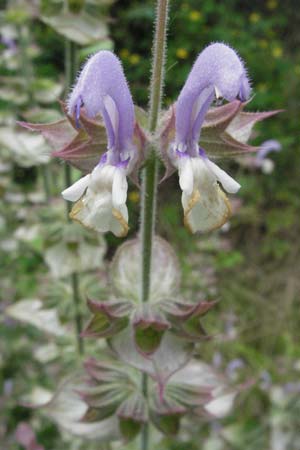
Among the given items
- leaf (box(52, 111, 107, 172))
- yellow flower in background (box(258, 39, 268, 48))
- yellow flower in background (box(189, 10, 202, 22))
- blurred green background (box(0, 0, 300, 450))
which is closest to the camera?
leaf (box(52, 111, 107, 172))

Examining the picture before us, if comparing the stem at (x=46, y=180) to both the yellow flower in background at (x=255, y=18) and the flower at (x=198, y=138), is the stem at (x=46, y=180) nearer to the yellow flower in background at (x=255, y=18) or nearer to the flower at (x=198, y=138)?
the flower at (x=198, y=138)

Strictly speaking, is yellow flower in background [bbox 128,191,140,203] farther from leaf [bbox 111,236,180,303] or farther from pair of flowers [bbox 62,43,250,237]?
pair of flowers [bbox 62,43,250,237]

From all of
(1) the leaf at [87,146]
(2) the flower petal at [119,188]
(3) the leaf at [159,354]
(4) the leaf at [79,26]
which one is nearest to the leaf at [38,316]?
(3) the leaf at [159,354]

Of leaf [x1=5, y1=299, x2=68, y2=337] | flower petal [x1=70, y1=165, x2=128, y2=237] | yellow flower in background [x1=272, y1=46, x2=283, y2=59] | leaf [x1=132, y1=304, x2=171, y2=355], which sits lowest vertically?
leaf [x1=5, y1=299, x2=68, y2=337]

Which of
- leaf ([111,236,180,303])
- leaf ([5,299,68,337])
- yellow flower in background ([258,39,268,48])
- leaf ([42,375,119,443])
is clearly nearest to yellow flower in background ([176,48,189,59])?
yellow flower in background ([258,39,268,48])

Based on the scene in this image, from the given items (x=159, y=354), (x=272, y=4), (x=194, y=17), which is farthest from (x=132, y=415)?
(x=272, y=4)

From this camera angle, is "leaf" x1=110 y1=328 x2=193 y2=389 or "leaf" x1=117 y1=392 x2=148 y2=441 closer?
"leaf" x1=110 y1=328 x2=193 y2=389

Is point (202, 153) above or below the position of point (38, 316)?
above

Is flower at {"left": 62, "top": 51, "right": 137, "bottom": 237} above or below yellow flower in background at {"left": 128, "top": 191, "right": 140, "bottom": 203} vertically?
above

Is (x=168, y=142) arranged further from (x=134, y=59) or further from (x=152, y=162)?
(x=134, y=59)
